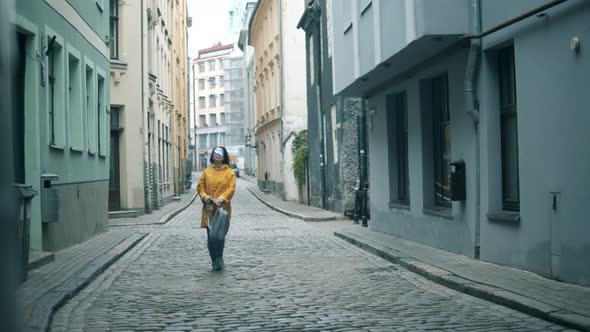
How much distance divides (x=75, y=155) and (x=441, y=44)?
722cm

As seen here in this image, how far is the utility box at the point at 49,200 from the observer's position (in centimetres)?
1168

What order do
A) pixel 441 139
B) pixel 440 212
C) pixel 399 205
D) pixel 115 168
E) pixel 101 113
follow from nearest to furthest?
1. pixel 440 212
2. pixel 441 139
3. pixel 399 205
4. pixel 101 113
5. pixel 115 168

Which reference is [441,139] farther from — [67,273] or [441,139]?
[67,273]

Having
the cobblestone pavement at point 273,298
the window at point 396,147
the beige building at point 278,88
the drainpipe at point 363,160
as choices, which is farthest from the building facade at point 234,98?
the cobblestone pavement at point 273,298

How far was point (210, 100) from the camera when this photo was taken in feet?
388

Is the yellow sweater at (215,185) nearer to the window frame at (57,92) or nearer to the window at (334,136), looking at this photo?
the window frame at (57,92)

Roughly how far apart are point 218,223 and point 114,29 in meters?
15.0

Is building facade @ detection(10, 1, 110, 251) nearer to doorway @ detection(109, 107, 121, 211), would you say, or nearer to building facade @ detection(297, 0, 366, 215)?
doorway @ detection(109, 107, 121, 211)

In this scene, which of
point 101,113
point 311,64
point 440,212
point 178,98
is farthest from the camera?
point 178,98

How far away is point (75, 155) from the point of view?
1443 cm

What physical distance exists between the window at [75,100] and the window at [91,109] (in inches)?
38.1

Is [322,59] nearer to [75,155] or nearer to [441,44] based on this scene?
[75,155]

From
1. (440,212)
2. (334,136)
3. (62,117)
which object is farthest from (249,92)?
(440,212)

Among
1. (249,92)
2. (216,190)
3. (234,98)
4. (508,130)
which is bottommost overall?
(216,190)
